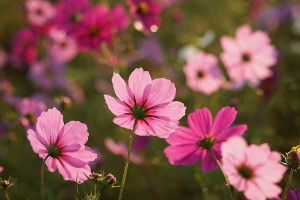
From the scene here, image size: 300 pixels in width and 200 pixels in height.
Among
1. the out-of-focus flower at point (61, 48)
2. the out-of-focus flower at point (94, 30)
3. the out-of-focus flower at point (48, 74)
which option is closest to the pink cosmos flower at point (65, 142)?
the out-of-focus flower at point (94, 30)

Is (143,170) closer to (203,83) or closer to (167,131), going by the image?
(203,83)

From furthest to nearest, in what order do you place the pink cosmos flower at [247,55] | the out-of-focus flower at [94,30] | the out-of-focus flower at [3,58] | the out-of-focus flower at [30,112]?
the out-of-focus flower at [3,58]
the pink cosmos flower at [247,55]
the out-of-focus flower at [94,30]
the out-of-focus flower at [30,112]

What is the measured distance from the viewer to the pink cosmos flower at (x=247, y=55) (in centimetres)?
161

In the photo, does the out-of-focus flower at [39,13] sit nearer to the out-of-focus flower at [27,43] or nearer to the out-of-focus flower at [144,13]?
the out-of-focus flower at [27,43]

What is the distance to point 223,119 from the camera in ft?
2.56

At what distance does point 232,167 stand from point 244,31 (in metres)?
1.07

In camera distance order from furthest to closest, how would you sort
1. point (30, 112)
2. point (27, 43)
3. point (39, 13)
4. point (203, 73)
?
1. point (39, 13)
2. point (27, 43)
3. point (203, 73)
4. point (30, 112)

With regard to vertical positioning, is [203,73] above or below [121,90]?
above

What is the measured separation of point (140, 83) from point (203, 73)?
99cm

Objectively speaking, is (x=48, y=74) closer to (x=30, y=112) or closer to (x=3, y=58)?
(x=3, y=58)

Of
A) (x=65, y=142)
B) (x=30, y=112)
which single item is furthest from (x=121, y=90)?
(x=30, y=112)

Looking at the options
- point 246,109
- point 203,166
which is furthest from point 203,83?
point 203,166

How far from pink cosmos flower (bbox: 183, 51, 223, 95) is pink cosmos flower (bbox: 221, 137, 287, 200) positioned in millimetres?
1021

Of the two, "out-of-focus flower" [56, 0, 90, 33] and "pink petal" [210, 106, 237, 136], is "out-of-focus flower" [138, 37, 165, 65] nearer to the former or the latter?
"out-of-focus flower" [56, 0, 90, 33]
